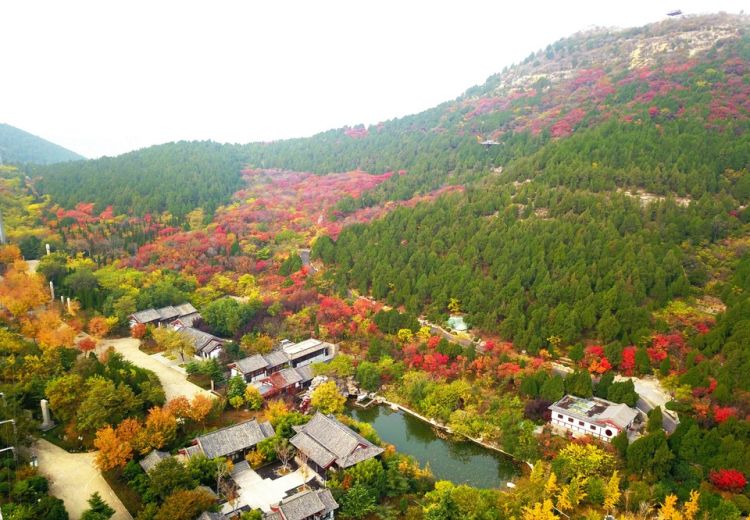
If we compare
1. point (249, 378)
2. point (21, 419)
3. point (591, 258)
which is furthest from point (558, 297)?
point (21, 419)

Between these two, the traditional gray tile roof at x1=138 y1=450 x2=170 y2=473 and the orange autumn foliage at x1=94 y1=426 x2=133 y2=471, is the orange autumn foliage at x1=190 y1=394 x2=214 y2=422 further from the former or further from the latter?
the orange autumn foliage at x1=94 y1=426 x2=133 y2=471

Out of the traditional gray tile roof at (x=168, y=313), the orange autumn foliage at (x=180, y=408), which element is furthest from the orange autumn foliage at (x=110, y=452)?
the traditional gray tile roof at (x=168, y=313)

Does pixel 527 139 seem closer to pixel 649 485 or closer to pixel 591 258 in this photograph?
pixel 591 258

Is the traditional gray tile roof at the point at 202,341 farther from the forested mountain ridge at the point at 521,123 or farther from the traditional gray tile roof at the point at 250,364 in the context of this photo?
the forested mountain ridge at the point at 521,123

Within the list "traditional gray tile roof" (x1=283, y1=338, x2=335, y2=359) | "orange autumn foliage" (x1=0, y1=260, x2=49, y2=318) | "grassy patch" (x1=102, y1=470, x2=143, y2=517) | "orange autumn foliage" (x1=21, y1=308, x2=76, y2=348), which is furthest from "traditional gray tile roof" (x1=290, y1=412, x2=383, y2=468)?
"orange autumn foliage" (x1=0, y1=260, x2=49, y2=318)

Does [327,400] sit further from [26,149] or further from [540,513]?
[26,149]

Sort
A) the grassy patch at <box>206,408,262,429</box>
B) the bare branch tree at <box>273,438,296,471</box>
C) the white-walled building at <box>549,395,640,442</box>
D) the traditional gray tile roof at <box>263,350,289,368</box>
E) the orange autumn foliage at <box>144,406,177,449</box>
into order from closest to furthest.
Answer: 1. the orange autumn foliage at <box>144,406,177,449</box>
2. the bare branch tree at <box>273,438,296,471</box>
3. the white-walled building at <box>549,395,640,442</box>
4. the grassy patch at <box>206,408,262,429</box>
5. the traditional gray tile roof at <box>263,350,289,368</box>

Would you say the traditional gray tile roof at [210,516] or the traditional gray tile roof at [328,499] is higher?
the traditional gray tile roof at [210,516]
